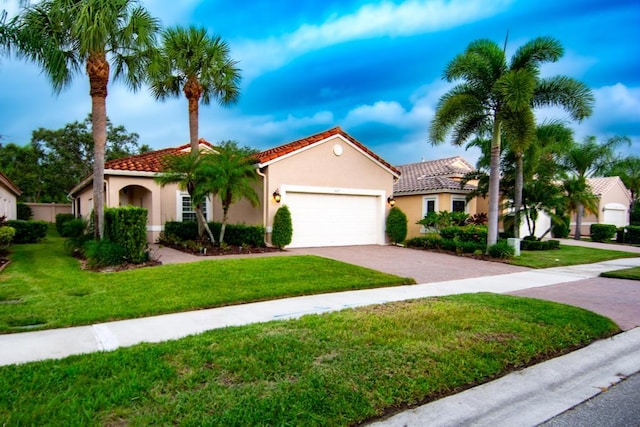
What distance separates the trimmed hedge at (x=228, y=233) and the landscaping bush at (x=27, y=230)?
617cm

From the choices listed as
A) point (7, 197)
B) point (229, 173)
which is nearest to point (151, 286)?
point (229, 173)

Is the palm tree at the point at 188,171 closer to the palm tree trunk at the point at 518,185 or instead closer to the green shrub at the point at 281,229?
the green shrub at the point at 281,229

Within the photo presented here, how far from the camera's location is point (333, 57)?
1552 centimetres

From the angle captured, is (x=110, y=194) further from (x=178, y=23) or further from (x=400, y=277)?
(x=400, y=277)

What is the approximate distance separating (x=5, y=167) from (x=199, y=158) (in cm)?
2717

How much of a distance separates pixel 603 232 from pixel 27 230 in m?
31.1

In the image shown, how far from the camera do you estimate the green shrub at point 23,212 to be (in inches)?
1074

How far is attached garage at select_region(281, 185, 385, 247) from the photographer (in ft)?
51.3

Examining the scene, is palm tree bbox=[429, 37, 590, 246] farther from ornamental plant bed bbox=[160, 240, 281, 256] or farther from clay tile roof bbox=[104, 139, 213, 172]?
clay tile roof bbox=[104, 139, 213, 172]

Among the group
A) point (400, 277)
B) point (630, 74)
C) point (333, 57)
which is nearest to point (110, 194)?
point (333, 57)

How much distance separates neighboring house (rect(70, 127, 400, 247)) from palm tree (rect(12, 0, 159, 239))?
410 centimetres

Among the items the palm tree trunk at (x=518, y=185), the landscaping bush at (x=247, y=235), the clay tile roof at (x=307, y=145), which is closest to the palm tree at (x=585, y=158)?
the palm tree trunk at (x=518, y=185)

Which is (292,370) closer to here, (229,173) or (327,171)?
(229,173)

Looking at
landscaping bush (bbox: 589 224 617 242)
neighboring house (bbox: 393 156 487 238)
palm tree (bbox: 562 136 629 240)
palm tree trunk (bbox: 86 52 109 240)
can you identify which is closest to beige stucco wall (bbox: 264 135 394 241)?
neighboring house (bbox: 393 156 487 238)
